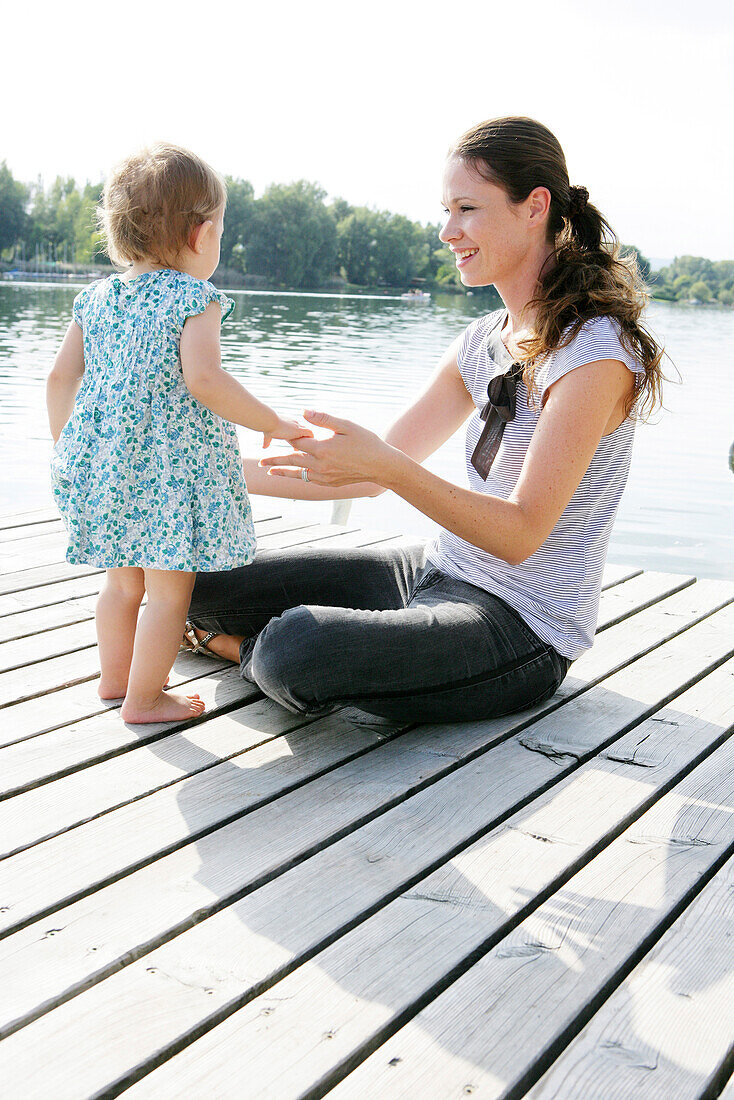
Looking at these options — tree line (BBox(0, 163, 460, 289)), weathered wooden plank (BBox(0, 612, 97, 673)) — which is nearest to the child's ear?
weathered wooden plank (BBox(0, 612, 97, 673))

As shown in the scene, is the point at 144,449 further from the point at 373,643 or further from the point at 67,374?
the point at 373,643

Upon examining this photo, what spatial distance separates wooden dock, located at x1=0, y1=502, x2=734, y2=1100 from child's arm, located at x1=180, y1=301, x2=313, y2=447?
0.67 m

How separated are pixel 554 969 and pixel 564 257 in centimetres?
161

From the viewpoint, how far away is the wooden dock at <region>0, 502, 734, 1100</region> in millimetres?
1328

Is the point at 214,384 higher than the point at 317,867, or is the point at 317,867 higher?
the point at 214,384

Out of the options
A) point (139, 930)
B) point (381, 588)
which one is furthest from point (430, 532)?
point (139, 930)

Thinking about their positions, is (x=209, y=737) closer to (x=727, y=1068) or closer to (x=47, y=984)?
(x=47, y=984)

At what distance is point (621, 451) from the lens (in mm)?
2455

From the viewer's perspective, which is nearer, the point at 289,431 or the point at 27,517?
the point at 289,431

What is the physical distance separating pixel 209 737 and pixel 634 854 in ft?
A: 3.02

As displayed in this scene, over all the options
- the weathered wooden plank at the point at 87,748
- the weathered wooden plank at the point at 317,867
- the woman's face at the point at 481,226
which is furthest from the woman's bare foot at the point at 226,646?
the woman's face at the point at 481,226

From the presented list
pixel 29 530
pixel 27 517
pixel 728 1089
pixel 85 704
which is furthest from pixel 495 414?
pixel 27 517

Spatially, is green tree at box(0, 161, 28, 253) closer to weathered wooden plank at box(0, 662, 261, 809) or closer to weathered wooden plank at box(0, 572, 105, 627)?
weathered wooden plank at box(0, 572, 105, 627)

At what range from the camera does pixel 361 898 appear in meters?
1.68
